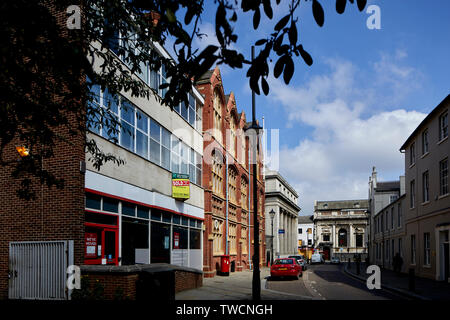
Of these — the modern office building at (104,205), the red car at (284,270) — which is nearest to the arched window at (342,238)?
A: the red car at (284,270)

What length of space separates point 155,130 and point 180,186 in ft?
11.9

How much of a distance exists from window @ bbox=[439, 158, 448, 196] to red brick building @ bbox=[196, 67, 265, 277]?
45.0 ft

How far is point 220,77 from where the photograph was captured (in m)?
33.8

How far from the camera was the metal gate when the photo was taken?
13.8 metres

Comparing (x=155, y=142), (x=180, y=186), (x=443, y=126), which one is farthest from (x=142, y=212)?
(x=443, y=126)

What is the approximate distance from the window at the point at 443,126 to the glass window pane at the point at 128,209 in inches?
712

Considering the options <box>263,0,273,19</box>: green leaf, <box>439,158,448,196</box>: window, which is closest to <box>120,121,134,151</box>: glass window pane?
<box>263,0,273,19</box>: green leaf

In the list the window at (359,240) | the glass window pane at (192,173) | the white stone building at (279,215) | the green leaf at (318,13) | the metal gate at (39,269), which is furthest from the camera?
the window at (359,240)

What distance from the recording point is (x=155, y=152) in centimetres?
2111

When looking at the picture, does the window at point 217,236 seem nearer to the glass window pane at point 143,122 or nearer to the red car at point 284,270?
the red car at point 284,270

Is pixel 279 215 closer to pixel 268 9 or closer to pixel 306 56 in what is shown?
pixel 306 56

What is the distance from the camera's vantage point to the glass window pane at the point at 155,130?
68.0ft

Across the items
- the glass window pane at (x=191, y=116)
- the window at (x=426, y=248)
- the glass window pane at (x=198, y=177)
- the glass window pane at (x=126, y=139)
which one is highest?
the glass window pane at (x=191, y=116)
